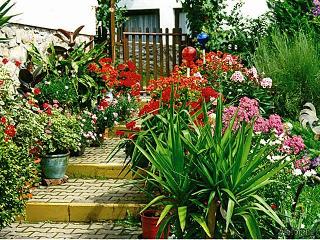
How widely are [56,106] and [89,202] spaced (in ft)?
5.57

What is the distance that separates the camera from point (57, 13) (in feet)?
32.9

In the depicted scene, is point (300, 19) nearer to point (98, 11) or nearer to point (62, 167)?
point (98, 11)

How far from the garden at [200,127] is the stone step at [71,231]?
0.34 metres

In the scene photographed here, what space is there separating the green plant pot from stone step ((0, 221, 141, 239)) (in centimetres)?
93

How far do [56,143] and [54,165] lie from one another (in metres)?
0.26

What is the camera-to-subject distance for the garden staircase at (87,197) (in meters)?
6.48

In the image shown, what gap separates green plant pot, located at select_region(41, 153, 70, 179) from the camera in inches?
284

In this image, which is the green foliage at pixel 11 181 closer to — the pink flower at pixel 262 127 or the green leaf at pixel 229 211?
the pink flower at pixel 262 127

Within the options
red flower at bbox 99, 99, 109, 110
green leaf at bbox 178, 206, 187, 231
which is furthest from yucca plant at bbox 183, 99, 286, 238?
red flower at bbox 99, 99, 109, 110

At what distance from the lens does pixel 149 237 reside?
5.66 m

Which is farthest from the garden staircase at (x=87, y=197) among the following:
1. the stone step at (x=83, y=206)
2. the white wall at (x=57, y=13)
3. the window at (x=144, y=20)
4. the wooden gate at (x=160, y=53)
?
the window at (x=144, y=20)

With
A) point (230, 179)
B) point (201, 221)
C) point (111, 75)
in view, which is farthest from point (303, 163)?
point (111, 75)

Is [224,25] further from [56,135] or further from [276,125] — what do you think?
[276,125]

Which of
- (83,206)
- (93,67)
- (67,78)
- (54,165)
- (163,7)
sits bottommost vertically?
(83,206)
